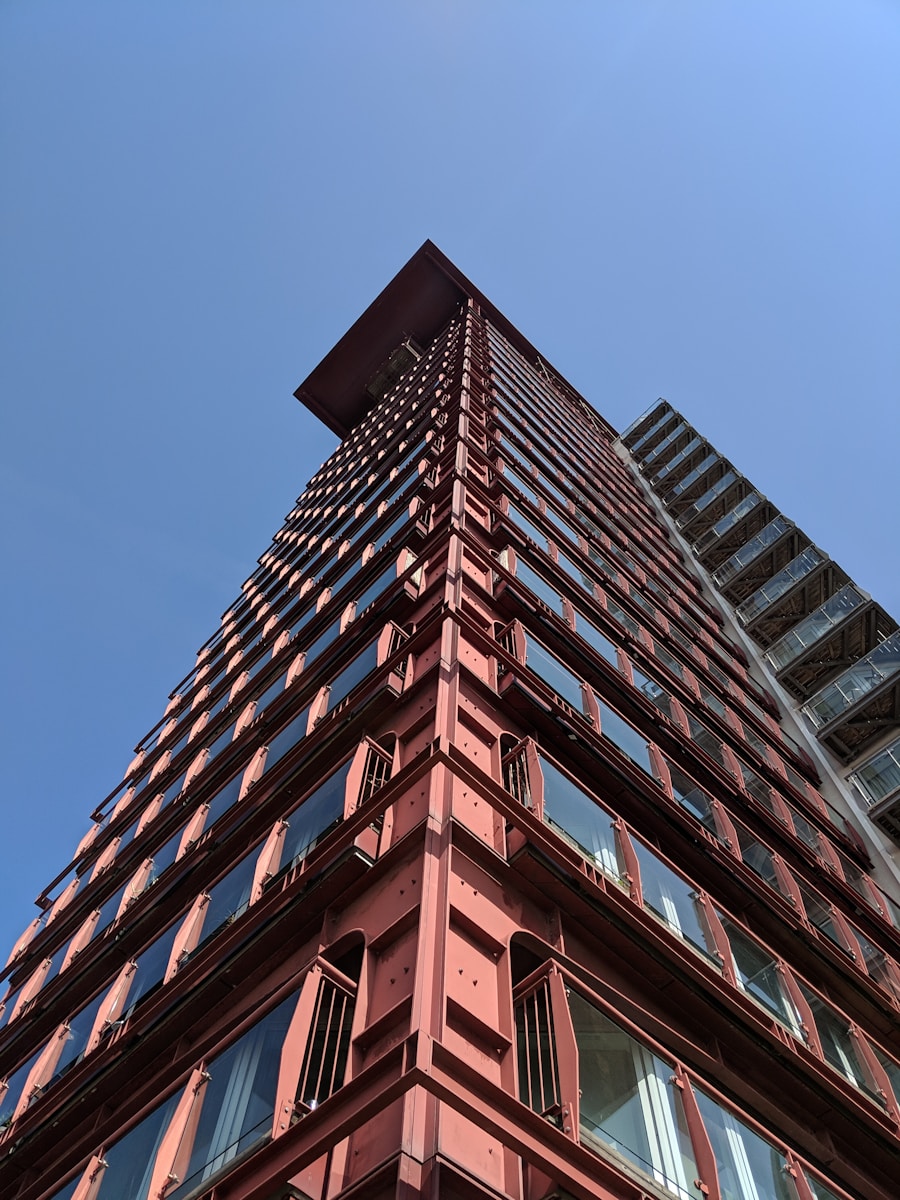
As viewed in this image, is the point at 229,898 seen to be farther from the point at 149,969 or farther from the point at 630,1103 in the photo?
the point at 630,1103

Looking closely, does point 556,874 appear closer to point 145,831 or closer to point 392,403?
point 145,831

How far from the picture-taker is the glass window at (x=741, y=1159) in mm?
8008

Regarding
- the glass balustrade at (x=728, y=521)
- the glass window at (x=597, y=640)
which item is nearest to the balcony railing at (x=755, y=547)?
the glass balustrade at (x=728, y=521)

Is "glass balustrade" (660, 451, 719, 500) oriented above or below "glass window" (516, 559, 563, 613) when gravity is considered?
above

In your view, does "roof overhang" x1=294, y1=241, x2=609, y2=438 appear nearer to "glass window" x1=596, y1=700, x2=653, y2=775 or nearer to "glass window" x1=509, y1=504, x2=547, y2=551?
"glass window" x1=509, y1=504, x2=547, y2=551

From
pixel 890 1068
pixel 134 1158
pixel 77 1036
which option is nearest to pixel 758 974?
pixel 890 1068

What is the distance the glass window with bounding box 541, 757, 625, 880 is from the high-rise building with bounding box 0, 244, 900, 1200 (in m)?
→ 0.05

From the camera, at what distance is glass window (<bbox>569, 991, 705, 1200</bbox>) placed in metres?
7.37

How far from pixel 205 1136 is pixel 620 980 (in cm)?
408

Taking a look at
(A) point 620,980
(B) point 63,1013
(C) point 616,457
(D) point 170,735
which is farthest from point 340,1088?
(C) point 616,457

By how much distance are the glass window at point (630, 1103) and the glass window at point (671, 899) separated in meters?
2.57

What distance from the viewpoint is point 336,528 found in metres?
32.0

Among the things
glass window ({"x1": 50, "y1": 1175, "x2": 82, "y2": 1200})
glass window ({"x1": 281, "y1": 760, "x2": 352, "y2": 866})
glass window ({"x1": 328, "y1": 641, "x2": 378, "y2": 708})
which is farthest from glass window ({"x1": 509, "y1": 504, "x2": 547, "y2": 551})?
glass window ({"x1": 50, "y1": 1175, "x2": 82, "y2": 1200})

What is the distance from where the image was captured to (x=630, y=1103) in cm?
775
